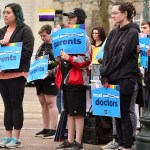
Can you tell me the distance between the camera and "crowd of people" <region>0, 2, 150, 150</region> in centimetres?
770

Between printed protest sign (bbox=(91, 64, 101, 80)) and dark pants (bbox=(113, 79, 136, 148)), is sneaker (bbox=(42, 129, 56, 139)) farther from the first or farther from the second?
dark pants (bbox=(113, 79, 136, 148))

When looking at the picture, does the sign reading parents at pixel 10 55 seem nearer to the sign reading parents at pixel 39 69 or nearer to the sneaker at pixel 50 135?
the sign reading parents at pixel 39 69

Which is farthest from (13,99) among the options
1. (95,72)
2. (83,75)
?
(95,72)

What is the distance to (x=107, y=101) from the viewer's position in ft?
25.8

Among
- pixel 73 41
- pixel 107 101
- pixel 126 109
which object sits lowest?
pixel 126 109

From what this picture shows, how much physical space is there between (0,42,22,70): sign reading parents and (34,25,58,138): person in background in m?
1.14

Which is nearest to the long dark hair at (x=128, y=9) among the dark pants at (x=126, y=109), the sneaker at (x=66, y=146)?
the dark pants at (x=126, y=109)

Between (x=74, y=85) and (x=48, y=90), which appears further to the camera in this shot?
(x=48, y=90)

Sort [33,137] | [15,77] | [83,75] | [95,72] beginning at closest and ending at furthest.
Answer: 1. [83,75]
2. [15,77]
3. [95,72]
4. [33,137]

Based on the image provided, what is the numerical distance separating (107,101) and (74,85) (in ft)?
2.05

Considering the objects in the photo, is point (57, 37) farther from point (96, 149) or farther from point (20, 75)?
point (96, 149)

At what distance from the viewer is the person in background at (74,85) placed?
27.1 ft

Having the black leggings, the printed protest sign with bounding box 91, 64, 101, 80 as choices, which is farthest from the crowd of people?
the printed protest sign with bounding box 91, 64, 101, 80

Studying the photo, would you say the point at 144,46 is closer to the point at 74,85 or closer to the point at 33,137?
the point at 74,85
